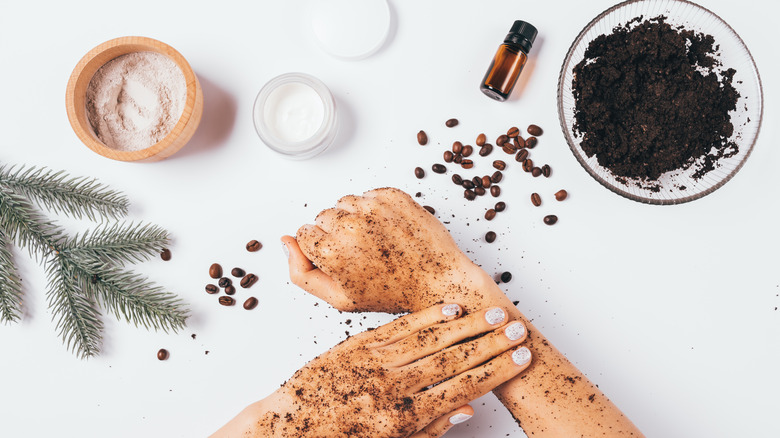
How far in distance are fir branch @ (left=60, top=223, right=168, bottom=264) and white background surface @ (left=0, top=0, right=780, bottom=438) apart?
42 millimetres

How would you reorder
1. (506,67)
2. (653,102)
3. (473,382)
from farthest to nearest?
(506,67)
(653,102)
(473,382)

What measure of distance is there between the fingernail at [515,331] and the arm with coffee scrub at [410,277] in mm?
53

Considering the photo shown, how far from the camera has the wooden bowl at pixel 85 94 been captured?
115cm

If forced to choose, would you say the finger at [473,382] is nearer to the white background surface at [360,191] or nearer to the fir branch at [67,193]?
the white background surface at [360,191]

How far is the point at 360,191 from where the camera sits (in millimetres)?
1286

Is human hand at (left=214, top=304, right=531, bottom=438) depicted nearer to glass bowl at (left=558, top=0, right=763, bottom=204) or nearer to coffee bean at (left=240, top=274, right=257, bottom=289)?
coffee bean at (left=240, top=274, right=257, bottom=289)

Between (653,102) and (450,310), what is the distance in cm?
65

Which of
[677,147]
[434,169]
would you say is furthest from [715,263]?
[434,169]

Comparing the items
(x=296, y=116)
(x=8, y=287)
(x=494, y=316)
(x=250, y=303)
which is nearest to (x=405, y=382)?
(x=494, y=316)

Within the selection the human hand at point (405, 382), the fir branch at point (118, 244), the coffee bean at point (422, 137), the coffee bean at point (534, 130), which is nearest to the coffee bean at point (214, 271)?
the fir branch at point (118, 244)

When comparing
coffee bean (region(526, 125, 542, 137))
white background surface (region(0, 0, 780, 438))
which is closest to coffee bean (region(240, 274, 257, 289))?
white background surface (region(0, 0, 780, 438))

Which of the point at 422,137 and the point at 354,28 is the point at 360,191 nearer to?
the point at 422,137

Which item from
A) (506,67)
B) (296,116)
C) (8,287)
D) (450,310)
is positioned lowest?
(8,287)

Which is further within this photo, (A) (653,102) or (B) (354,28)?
(B) (354,28)
